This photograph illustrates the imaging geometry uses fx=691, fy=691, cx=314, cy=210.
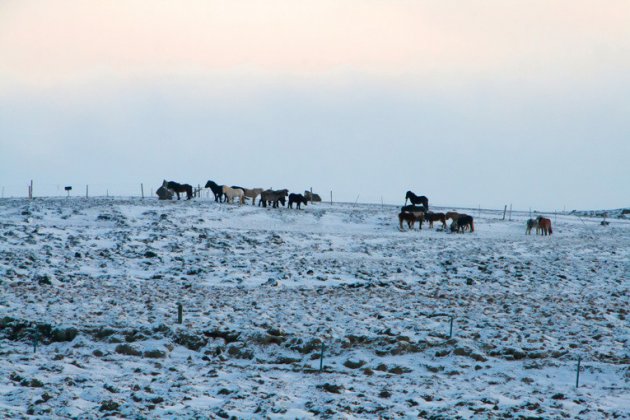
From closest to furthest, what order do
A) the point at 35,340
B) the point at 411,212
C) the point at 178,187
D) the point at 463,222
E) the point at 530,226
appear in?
1. the point at 35,340
2. the point at 463,222
3. the point at 530,226
4. the point at 411,212
5. the point at 178,187

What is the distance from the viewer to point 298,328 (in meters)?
15.6

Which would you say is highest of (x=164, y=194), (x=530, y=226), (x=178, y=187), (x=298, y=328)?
(x=178, y=187)

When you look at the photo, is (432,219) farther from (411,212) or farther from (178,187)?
(178,187)

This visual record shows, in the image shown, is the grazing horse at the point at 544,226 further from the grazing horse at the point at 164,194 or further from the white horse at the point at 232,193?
the grazing horse at the point at 164,194

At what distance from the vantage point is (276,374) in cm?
1287

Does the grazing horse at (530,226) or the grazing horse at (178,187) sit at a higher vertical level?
the grazing horse at (178,187)

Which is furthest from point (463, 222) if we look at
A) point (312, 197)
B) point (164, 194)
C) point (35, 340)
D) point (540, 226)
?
point (35, 340)

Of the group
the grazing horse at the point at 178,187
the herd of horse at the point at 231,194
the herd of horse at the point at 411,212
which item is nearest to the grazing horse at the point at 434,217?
the herd of horse at the point at 411,212

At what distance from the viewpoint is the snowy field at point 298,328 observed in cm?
1110

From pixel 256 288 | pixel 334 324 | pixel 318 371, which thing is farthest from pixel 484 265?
pixel 318 371

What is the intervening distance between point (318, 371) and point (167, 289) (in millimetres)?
8699

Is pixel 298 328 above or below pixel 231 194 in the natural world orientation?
below

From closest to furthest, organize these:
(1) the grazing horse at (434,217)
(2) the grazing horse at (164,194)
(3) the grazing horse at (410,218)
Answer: (3) the grazing horse at (410,218), (1) the grazing horse at (434,217), (2) the grazing horse at (164,194)

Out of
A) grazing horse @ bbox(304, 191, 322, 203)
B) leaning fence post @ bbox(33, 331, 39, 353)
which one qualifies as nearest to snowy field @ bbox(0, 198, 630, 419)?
leaning fence post @ bbox(33, 331, 39, 353)
